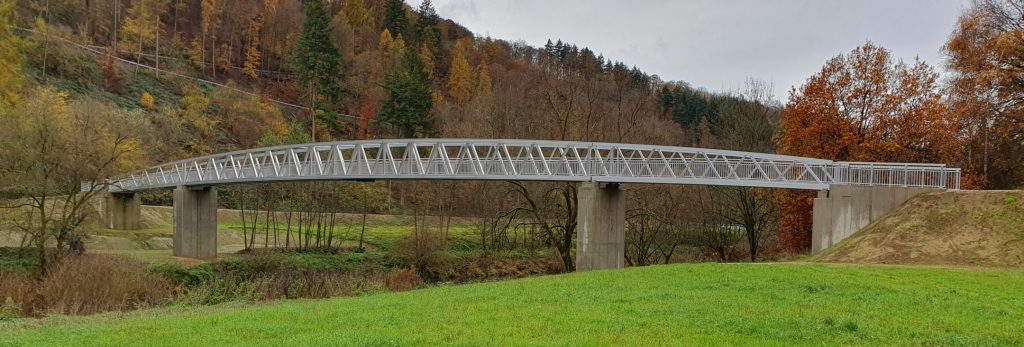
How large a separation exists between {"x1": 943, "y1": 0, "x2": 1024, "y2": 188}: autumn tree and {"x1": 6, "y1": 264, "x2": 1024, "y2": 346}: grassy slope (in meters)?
22.1

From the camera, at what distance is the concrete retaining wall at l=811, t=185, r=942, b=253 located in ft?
93.2

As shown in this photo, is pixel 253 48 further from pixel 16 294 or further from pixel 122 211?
pixel 16 294

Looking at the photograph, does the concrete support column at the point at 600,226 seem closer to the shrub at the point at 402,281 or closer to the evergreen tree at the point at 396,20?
the shrub at the point at 402,281

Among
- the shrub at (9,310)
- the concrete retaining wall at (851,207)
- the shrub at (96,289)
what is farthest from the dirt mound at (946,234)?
the shrub at (9,310)

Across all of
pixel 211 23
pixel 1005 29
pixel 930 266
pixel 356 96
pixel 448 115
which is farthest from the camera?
pixel 211 23

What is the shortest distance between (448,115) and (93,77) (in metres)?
37.4

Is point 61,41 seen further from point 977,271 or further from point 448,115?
point 977,271

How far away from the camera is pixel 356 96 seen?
92.1m

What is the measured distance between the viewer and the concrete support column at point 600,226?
1264 inches

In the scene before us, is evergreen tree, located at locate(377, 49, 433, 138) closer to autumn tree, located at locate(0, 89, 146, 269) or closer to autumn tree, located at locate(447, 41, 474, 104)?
autumn tree, located at locate(447, 41, 474, 104)

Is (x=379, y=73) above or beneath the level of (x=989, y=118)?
above

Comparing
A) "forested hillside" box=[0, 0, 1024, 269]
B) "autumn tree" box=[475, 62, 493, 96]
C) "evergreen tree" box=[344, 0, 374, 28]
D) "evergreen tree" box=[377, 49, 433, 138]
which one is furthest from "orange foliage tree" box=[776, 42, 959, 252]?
"evergreen tree" box=[344, 0, 374, 28]

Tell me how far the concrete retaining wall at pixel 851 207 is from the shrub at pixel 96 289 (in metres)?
26.1

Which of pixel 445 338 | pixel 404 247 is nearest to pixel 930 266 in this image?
pixel 445 338
